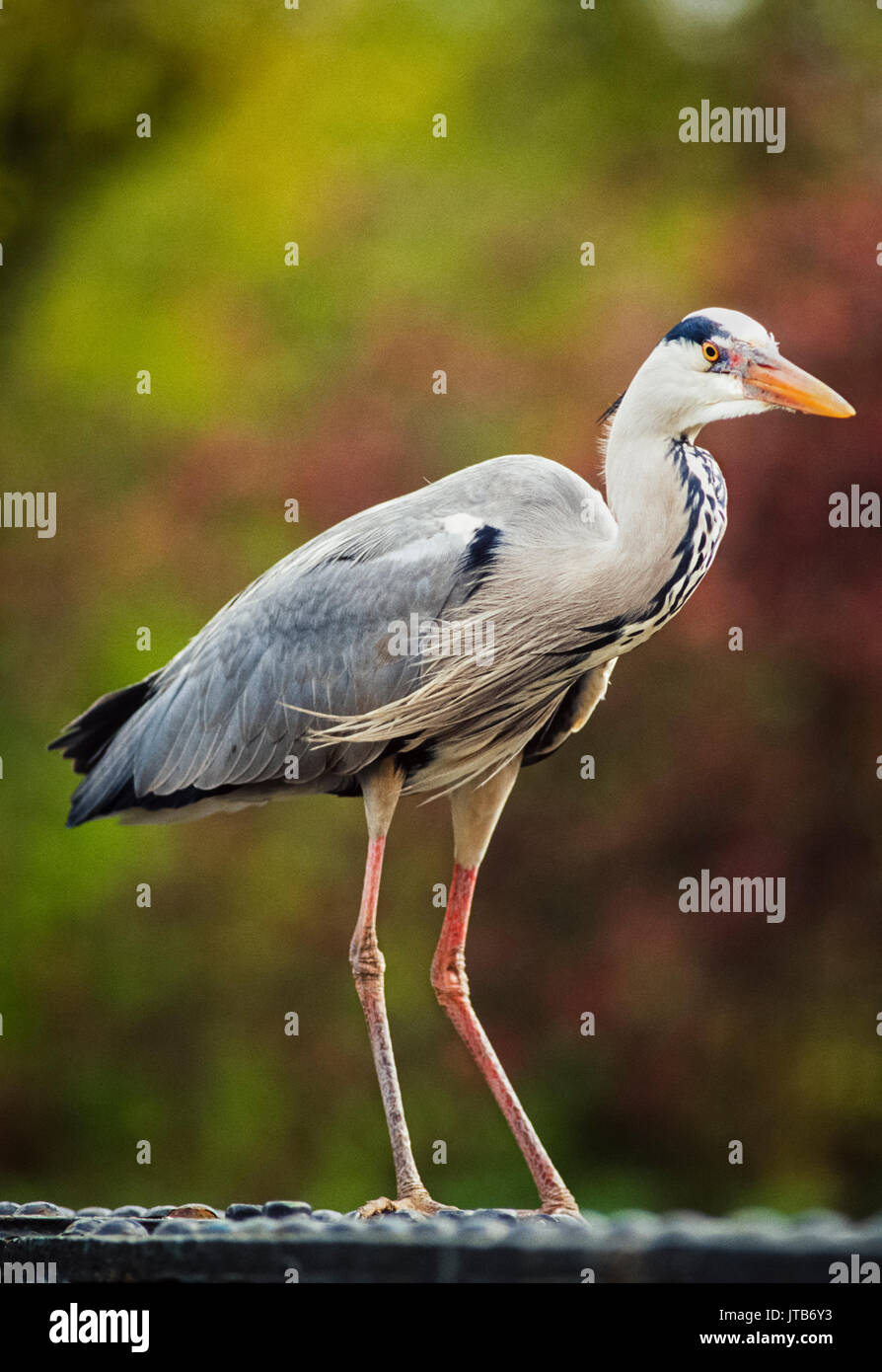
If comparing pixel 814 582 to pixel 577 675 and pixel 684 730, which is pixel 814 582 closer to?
pixel 684 730

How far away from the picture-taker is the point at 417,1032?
7.50 meters

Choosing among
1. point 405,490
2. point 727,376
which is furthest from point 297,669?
point 405,490

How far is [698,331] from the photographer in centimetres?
395

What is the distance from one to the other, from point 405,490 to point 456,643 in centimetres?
321

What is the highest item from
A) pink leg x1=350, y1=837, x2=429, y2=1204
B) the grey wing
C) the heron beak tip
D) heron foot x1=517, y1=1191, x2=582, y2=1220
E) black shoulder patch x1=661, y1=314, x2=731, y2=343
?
black shoulder patch x1=661, y1=314, x2=731, y2=343

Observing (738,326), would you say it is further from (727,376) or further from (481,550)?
(481,550)

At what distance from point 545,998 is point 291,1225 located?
3982 mm

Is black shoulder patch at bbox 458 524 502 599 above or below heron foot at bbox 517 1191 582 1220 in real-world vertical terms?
above

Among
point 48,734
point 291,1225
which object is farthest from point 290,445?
point 291,1225

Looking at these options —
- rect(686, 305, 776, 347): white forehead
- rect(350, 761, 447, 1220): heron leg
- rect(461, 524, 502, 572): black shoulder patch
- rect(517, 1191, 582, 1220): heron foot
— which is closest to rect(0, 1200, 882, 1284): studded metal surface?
rect(350, 761, 447, 1220): heron leg

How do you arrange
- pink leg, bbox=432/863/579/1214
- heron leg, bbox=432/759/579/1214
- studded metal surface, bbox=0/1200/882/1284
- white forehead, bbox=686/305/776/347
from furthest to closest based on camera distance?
heron leg, bbox=432/759/579/1214 < pink leg, bbox=432/863/579/1214 < white forehead, bbox=686/305/776/347 < studded metal surface, bbox=0/1200/882/1284

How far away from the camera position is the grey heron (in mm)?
3975

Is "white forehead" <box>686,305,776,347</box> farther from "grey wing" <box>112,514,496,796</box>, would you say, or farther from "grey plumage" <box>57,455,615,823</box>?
"grey wing" <box>112,514,496,796</box>

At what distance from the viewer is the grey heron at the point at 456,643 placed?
13.0 ft
